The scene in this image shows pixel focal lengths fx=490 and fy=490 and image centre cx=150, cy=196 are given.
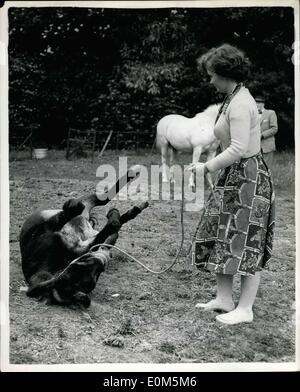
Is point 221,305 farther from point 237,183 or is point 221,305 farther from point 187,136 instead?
point 187,136

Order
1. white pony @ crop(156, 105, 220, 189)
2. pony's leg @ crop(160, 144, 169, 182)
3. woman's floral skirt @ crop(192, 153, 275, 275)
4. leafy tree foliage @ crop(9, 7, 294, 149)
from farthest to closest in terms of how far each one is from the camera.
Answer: white pony @ crop(156, 105, 220, 189)
pony's leg @ crop(160, 144, 169, 182)
leafy tree foliage @ crop(9, 7, 294, 149)
woman's floral skirt @ crop(192, 153, 275, 275)

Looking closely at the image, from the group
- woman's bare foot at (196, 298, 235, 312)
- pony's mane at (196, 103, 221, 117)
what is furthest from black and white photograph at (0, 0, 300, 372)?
pony's mane at (196, 103, 221, 117)

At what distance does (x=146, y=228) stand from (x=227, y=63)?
91.9 inches

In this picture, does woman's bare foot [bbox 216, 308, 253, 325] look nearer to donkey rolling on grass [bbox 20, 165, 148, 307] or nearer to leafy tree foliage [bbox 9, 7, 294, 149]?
donkey rolling on grass [bbox 20, 165, 148, 307]

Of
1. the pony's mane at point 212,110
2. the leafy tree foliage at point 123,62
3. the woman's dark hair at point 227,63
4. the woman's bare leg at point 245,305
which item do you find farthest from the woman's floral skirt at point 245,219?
the pony's mane at point 212,110

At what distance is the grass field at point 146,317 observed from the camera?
8.54 feet

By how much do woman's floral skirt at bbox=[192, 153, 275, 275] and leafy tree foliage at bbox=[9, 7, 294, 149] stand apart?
56 centimetres

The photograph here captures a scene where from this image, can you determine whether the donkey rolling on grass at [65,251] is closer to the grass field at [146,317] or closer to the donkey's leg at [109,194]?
the donkey's leg at [109,194]

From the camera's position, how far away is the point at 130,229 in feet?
15.1

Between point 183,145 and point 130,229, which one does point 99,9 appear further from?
point 183,145

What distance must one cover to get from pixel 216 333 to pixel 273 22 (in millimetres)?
2065

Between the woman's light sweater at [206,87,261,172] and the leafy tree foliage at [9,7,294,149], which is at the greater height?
the leafy tree foliage at [9,7,294,149]

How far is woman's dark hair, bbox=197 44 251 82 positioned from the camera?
8.61 ft
